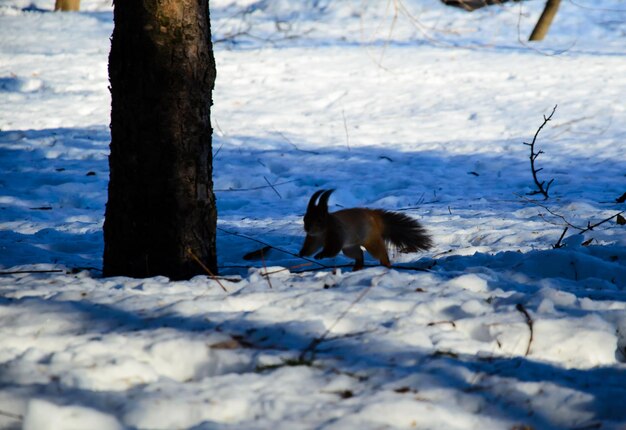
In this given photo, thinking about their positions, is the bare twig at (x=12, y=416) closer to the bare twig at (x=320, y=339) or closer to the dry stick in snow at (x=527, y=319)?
the bare twig at (x=320, y=339)

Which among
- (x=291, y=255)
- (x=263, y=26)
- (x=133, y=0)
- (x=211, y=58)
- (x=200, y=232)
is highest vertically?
(x=263, y=26)

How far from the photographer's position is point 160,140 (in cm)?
345

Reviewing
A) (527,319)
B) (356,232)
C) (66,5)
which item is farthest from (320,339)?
(66,5)

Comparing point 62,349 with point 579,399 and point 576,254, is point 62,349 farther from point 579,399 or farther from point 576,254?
point 576,254

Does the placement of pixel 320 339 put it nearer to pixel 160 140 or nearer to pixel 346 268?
pixel 160 140

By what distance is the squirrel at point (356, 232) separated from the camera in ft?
12.4

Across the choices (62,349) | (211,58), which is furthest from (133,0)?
(62,349)

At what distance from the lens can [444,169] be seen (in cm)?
824

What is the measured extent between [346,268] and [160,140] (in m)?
1.60

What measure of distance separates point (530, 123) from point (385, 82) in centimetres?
323

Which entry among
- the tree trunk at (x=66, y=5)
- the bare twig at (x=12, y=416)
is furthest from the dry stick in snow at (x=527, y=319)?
the tree trunk at (x=66, y=5)

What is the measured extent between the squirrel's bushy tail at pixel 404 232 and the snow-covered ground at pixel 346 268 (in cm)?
15

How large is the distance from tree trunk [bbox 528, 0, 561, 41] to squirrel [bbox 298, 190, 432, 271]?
12350 millimetres

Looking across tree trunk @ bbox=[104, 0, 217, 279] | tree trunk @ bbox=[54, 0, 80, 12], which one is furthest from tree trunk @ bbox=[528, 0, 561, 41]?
tree trunk @ bbox=[104, 0, 217, 279]
